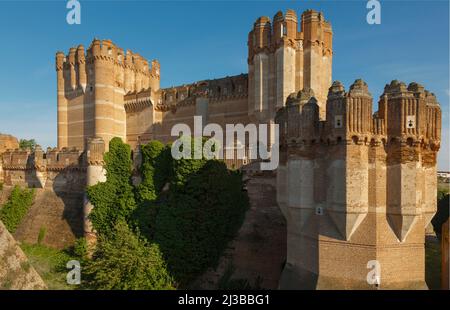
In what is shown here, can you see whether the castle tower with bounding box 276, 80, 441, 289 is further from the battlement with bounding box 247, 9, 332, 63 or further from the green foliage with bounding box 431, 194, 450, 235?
the green foliage with bounding box 431, 194, 450, 235

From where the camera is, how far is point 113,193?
2198 centimetres

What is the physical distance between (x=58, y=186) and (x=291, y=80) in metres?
23.6

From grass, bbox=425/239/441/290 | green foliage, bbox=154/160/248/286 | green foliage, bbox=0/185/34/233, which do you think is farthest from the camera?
green foliage, bbox=0/185/34/233

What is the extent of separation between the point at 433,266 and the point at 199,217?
16349 millimetres

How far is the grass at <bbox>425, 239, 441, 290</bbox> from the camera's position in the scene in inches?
676

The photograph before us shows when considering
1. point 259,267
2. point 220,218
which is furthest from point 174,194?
point 259,267

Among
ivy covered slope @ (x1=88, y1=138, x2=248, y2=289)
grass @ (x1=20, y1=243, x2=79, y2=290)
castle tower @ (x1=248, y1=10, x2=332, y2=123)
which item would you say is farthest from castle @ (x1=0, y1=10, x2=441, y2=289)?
grass @ (x1=20, y1=243, x2=79, y2=290)

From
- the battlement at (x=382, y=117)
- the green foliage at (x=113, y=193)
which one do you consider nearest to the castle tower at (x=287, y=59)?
the green foliage at (x=113, y=193)

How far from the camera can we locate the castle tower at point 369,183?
11.7 metres

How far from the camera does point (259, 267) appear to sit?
17.6 meters

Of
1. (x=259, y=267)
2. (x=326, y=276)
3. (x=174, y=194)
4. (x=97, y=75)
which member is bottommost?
(x=259, y=267)

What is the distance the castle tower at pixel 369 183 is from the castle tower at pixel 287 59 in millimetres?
13357
